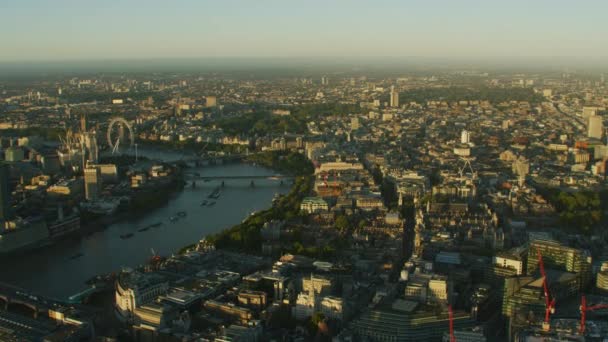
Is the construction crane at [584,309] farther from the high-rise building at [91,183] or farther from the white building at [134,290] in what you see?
the high-rise building at [91,183]

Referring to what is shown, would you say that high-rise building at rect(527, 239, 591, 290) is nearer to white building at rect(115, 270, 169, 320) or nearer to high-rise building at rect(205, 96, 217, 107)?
white building at rect(115, 270, 169, 320)

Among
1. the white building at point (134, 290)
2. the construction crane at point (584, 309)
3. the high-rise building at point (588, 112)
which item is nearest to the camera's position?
the construction crane at point (584, 309)

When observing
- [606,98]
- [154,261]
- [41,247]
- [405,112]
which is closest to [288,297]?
[154,261]

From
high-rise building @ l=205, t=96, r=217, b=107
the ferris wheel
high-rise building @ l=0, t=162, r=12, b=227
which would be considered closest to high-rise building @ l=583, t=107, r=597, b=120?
high-rise building @ l=205, t=96, r=217, b=107

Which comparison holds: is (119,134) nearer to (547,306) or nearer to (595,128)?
(595,128)

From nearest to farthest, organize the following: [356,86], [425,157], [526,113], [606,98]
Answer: [425,157]
[526,113]
[606,98]
[356,86]

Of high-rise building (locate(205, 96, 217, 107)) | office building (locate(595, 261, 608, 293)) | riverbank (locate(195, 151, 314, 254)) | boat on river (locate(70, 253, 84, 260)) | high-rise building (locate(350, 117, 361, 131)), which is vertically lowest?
boat on river (locate(70, 253, 84, 260))

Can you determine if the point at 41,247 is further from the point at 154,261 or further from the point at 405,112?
the point at 405,112

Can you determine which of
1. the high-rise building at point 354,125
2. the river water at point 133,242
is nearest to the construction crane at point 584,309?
the river water at point 133,242
